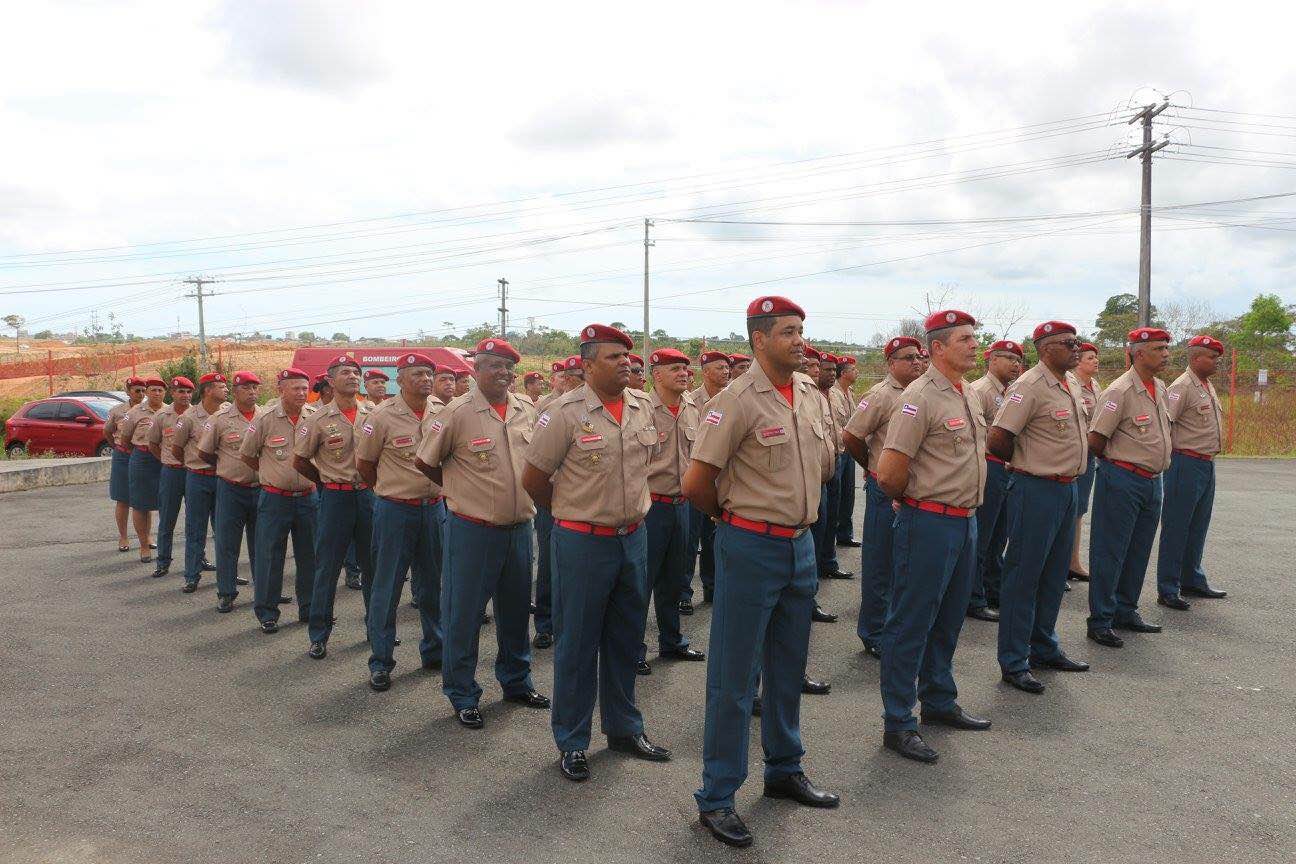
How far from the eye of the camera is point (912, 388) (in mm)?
4773

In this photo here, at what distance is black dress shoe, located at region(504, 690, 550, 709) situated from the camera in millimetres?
5418

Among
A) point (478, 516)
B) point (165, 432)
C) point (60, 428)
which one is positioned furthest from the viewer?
point (60, 428)

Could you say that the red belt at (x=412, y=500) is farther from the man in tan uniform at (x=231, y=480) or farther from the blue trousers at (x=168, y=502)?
the blue trousers at (x=168, y=502)

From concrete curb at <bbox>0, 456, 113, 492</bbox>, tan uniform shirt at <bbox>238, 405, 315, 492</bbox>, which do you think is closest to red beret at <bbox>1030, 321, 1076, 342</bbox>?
tan uniform shirt at <bbox>238, 405, 315, 492</bbox>

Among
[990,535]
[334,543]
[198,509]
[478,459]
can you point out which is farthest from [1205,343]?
[198,509]

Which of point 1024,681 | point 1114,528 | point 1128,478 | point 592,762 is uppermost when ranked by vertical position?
point 1128,478

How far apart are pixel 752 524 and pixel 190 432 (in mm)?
7424

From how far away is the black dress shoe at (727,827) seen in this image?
3.71 m

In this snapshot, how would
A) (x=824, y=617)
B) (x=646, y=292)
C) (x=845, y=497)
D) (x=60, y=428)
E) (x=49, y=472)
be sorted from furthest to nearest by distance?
(x=646, y=292) → (x=60, y=428) → (x=49, y=472) → (x=845, y=497) → (x=824, y=617)

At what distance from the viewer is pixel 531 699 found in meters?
5.43

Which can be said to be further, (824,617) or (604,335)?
(824,617)

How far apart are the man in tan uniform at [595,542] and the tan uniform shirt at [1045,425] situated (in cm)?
255

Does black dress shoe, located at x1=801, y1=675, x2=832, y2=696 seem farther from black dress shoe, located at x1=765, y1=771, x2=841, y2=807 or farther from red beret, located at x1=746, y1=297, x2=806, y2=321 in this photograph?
red beret, located at x1=746, y1=297, x2=806, y2=321

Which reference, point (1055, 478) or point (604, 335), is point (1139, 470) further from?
point (604, 335)
